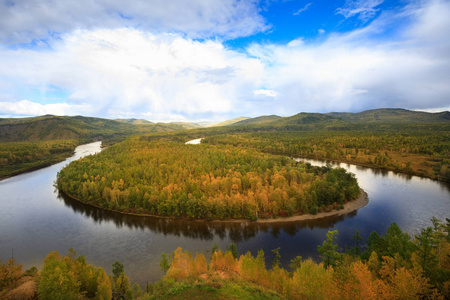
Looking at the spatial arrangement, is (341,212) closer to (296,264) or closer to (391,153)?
(296,264)

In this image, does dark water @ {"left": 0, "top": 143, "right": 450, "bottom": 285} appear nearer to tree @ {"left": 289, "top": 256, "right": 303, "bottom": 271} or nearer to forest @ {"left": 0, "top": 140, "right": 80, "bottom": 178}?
tree @ {"left": 289, "top": 256, "right": 303, "bottom": 271}

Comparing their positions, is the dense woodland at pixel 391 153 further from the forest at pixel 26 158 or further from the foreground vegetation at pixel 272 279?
the forest at pixel 26 158

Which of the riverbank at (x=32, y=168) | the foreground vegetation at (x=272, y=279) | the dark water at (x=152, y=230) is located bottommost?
the dark water at (x=152, y=230)

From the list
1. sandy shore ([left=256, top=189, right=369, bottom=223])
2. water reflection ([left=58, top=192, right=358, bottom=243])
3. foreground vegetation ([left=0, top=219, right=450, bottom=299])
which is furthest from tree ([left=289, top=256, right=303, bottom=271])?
sandy shore ([left=256, top=189, right=369, bottom=223])

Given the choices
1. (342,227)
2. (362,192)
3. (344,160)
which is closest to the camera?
(342,227)

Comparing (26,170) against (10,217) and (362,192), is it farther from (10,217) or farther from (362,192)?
(362,192)

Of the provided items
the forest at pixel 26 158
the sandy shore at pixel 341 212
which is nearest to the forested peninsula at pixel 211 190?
the sandy shore at pixel 341 212

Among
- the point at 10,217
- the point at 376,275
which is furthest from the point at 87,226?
the point at 376,275
